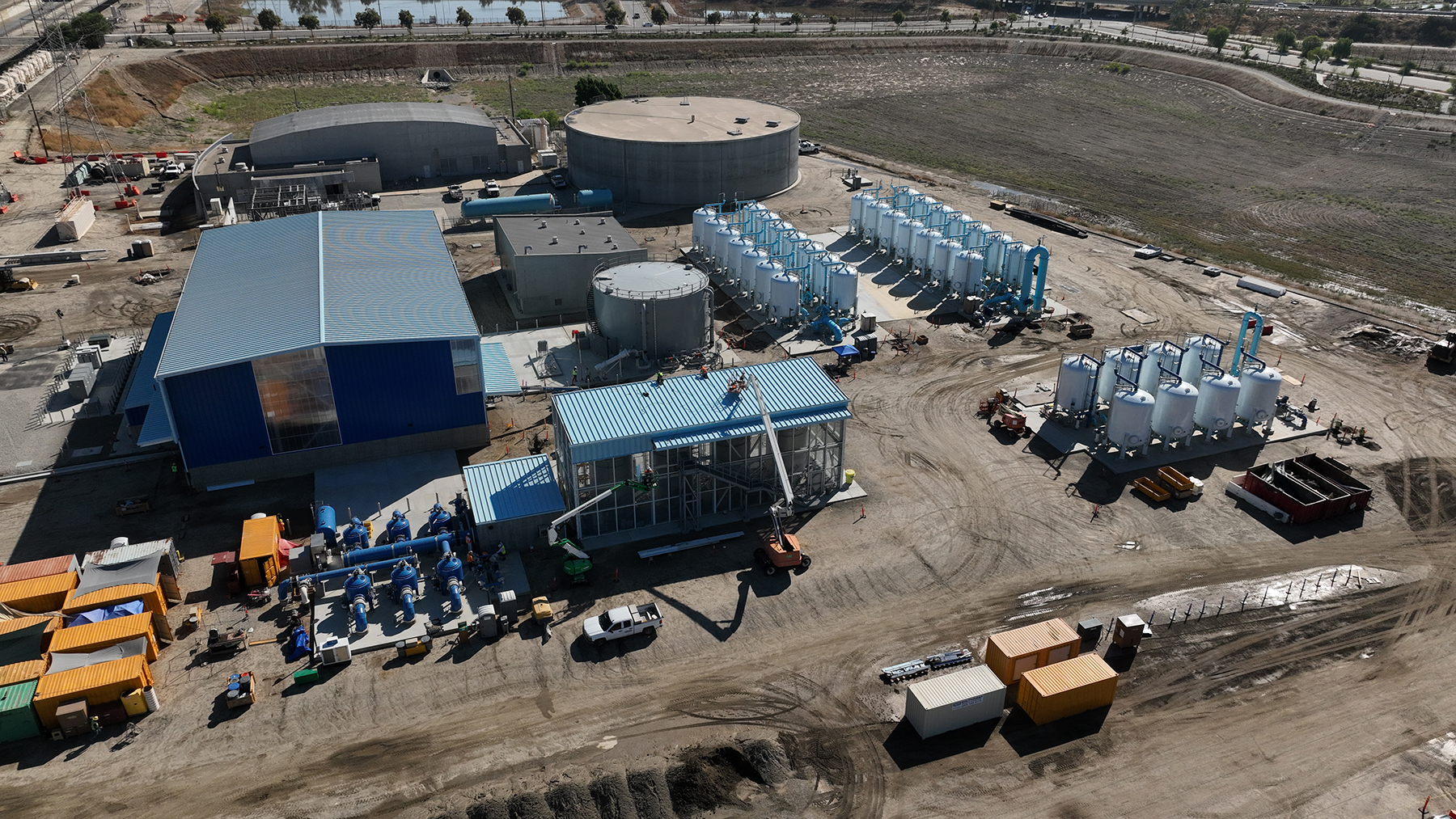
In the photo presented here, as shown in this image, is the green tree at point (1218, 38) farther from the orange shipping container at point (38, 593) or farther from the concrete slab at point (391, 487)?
the orange shipping container at point (38, 593)

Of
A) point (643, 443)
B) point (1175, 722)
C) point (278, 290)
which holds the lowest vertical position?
point (1175, 722)

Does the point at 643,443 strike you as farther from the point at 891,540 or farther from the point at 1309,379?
the point at 1309,379

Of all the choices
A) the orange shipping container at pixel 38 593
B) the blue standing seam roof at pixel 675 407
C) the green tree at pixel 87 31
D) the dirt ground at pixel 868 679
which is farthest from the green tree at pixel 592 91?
the orange shipping container at pixel 38 593

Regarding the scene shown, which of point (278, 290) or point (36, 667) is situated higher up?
point (278, 290)

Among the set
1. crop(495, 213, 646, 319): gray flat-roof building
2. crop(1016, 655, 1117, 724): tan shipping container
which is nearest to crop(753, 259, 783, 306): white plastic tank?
crop(495, 213, 646, 319): gray flat-roof building

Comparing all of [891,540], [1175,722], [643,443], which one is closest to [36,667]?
[643,443]

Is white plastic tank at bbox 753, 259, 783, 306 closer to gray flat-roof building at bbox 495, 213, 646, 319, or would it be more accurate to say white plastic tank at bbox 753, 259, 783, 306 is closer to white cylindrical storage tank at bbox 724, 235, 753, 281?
white cylindrical storage tank at bbox 724, 235, 753, 281
